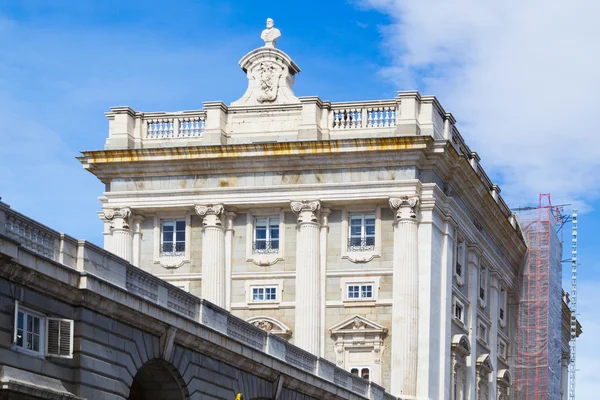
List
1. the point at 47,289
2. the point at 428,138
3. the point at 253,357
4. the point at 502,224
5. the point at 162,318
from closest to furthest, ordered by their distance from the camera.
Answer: the point at 47,289 < the point at 162,318 < the point at 253,357 < the point at 428,138 < the point at 502,224

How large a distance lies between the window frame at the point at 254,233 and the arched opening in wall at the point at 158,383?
1372 inches

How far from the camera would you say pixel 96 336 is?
135 ft

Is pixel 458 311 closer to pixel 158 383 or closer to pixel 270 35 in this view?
pixel 270 35

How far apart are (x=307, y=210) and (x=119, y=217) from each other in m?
10.1

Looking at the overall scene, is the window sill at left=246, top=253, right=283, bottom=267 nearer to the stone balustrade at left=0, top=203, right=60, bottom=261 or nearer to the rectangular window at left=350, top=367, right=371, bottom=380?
the rectangular window at left=350, top=367, right=371, bottom=380

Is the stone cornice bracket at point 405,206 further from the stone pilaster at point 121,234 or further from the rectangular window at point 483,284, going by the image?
the stone pilaster at point 121,234

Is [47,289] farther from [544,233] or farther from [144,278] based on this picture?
[544,233]

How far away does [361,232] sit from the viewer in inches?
3182

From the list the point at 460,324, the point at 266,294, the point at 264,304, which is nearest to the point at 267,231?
the point at 266,294

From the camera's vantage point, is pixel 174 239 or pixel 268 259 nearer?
pixel 268 259

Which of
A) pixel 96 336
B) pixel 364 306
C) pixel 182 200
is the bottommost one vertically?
pixel 96 336

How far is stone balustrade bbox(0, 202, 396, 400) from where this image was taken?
3872cm

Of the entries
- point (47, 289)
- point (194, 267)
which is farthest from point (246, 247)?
point (47, 289)

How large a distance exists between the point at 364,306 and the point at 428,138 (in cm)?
906
